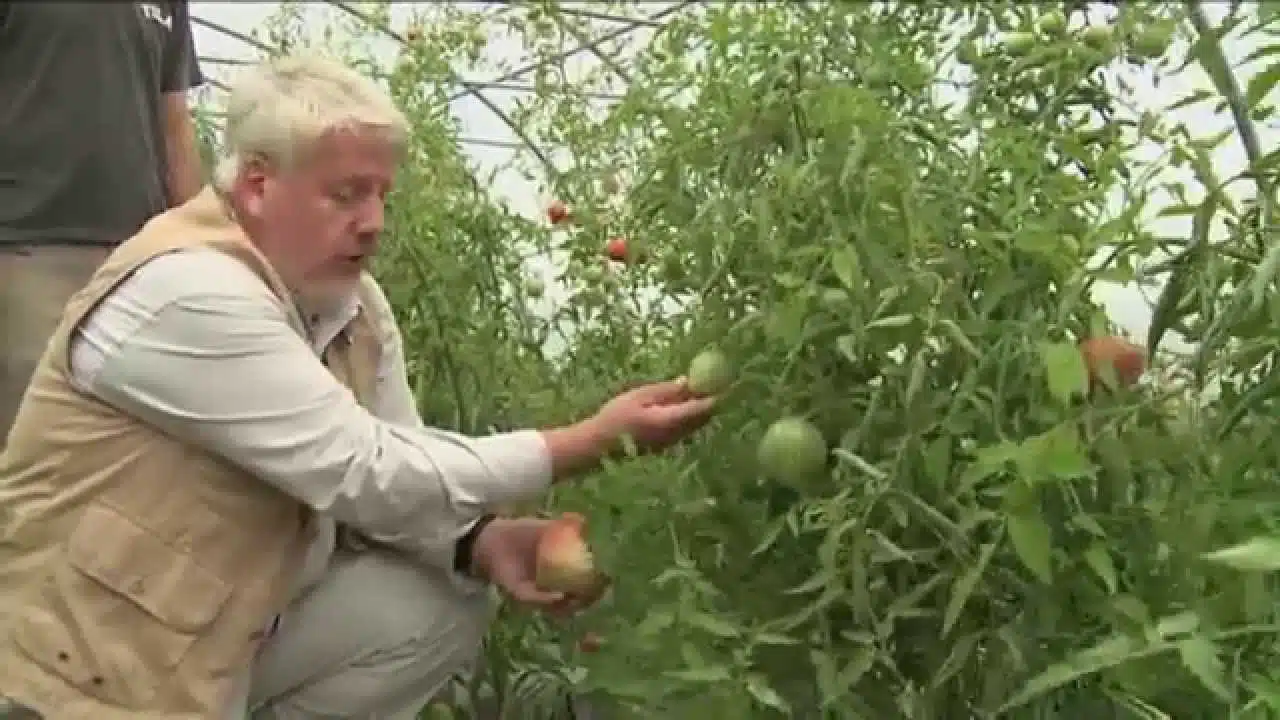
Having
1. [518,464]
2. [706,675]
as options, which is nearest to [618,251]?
[518,464]

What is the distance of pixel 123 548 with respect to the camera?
1649 mm

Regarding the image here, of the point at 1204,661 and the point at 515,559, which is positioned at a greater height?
the point at 1204,661

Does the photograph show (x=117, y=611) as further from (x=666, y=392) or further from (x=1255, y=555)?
(x=1255, y=555)

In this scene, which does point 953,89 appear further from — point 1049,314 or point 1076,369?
point 1076,369

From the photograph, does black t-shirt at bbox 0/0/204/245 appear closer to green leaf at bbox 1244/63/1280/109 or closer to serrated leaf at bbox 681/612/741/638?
serrated leaf at bbox 681/612/741/638

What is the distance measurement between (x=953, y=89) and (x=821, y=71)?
296mm

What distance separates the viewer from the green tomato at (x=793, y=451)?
136cm

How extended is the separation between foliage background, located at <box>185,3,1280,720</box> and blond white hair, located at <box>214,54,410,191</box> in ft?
0.81

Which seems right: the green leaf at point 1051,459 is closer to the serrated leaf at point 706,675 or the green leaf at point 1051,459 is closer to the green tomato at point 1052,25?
the serrated leaf at point 706,675

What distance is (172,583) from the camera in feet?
5.45

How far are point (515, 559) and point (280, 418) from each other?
1.06ft

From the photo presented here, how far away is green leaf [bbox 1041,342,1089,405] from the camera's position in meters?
1.21

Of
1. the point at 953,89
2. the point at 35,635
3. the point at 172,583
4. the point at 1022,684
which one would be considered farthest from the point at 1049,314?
the point at 35,635

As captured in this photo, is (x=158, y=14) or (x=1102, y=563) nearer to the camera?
(x=1102, y=563)
